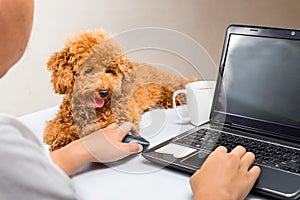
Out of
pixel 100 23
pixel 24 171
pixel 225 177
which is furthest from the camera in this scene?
pixel 100 23

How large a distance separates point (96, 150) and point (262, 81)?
0.41m

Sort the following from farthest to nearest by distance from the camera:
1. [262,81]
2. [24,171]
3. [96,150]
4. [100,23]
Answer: [100,23] → [262,81] → [96,150] → [24,171]

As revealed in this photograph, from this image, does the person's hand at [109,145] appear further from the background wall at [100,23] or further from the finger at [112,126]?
the background wall at [100,23]

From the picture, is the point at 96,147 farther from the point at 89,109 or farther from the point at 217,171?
the point at 217,171

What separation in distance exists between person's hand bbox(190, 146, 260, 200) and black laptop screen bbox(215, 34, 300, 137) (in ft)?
0.60

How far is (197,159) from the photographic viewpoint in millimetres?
730

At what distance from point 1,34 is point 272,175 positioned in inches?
19.5

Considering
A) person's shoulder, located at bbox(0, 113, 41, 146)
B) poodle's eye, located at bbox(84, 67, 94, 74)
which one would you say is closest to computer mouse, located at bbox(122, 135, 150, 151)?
poodle's eye, located at bbox(84, 67, 94, 74)

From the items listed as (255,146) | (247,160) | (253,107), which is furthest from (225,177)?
(253,107)

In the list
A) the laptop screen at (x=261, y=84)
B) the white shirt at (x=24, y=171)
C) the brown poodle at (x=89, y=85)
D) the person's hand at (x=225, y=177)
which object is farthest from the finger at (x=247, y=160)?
the white shirt at (x=24, y=171)

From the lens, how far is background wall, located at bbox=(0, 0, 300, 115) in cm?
137

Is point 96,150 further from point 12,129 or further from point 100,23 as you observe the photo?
point 100,23

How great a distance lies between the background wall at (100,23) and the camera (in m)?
1.37

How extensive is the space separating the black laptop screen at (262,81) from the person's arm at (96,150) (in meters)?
0.27
